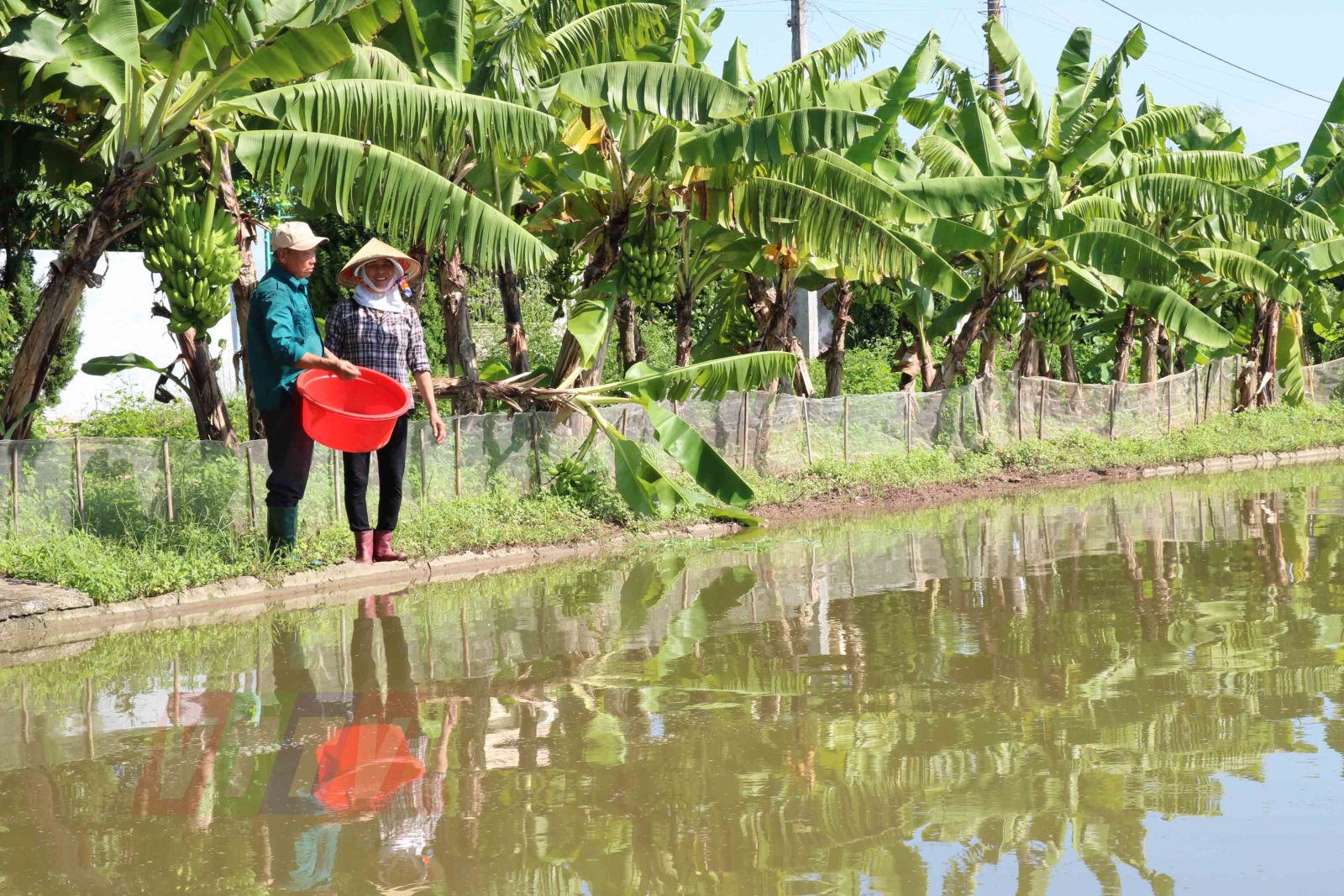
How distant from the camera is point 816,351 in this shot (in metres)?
26.4

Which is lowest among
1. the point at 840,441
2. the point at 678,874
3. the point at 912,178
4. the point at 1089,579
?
the point at 678,874

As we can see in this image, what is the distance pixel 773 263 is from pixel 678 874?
12.1 m

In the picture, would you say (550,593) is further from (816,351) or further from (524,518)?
(816,351)

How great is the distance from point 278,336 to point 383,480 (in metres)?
1.47

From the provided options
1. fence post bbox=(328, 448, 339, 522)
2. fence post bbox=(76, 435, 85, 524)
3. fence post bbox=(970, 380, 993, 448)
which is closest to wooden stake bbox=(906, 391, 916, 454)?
fence post bbox=(970, 380, 993, 448)

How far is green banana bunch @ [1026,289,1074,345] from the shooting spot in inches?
775

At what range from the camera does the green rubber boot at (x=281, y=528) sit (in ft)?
32.4

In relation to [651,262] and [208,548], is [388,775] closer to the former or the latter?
[208,548]

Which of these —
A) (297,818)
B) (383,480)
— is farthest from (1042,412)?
(297,818)

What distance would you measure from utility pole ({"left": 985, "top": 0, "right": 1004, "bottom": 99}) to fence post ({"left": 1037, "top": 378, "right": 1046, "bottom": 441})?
4.19 m

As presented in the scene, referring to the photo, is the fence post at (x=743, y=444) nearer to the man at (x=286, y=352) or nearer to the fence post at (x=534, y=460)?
the fence post at (x=534, y=460)

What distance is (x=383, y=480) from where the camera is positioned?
10195mm

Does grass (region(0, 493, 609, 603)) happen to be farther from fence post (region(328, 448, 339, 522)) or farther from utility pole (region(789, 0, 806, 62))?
utility pole (region(789, 0, 806, 62))

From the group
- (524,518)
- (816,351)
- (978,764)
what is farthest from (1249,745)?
(816,351)
